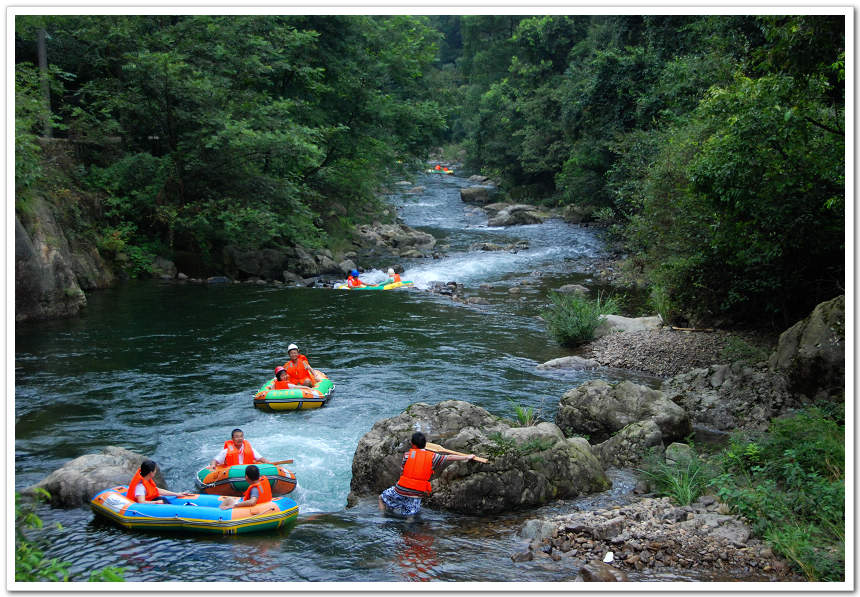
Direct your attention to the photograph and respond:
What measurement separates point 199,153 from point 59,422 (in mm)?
13558

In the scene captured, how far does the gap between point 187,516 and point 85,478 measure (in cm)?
159

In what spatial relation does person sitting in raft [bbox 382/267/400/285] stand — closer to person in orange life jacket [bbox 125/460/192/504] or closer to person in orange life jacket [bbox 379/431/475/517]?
person in orange life jacket [bbox 379/431/475/517]

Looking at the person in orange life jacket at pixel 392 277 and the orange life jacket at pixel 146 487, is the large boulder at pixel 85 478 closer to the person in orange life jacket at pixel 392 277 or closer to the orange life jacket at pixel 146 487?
the orange life jacket at pixel 146 487

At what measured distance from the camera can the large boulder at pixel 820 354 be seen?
29.6 feet

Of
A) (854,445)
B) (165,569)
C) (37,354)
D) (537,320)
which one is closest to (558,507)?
(854,445)

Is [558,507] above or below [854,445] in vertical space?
below

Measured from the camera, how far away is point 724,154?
9.52 metres

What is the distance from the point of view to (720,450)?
8.95 m

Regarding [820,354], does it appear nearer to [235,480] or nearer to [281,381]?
[235,480]

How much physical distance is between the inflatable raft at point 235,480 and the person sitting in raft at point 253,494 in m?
0.63

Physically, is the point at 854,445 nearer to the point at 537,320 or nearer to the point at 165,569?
the point at 165,569

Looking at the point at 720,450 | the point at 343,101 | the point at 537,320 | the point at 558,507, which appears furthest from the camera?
the point at 343,101

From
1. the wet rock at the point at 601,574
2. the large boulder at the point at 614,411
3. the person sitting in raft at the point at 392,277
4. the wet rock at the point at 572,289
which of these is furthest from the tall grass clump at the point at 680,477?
the person sitting in raft at the point at 392,277

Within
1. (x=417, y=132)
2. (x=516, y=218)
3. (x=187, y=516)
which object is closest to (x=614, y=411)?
(x=187, y=516)
